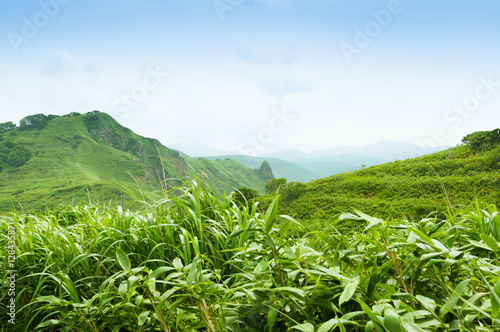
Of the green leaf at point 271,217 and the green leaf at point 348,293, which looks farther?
the green leaf at point 271,217

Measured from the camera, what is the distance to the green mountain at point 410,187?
10.8 m

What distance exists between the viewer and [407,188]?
41.8 feet

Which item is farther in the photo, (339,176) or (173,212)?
(339,176)

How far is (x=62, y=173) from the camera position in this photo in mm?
51188

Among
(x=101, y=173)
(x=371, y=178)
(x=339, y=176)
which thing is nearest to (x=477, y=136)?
(x=371, y=178)

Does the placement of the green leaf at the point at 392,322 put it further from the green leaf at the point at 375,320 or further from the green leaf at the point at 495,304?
the green leaf at the point at 495,304

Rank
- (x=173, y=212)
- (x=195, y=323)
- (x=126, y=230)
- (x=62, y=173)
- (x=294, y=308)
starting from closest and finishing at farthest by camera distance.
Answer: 1. (x=294, y=308)
2. (x=195, y=323)
3. (x=126, y=230)
4. (x=173, y=212)
5. (x=62, y=173)

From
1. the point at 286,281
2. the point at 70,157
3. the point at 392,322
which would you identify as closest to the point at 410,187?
the point at 286,281

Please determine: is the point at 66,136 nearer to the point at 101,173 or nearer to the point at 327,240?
the point at 101,173

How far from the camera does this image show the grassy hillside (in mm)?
10711

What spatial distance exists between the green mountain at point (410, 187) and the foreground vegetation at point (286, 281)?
939 centimetres

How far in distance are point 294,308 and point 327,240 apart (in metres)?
0.29

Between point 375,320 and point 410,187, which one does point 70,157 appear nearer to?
point 410,187

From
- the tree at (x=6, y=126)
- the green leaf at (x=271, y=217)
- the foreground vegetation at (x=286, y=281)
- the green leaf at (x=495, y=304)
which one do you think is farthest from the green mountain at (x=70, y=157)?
the green leaf at (x=495, y=304)
